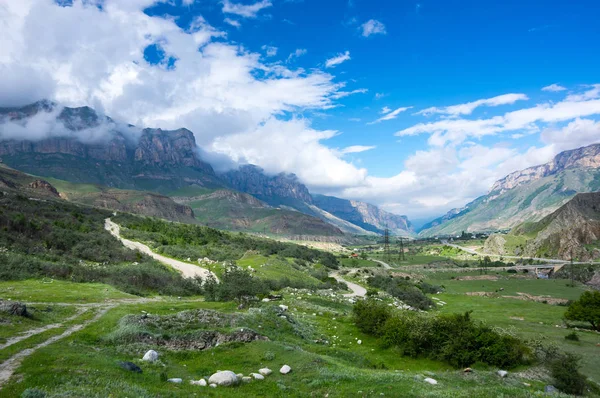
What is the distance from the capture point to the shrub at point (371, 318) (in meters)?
33.2

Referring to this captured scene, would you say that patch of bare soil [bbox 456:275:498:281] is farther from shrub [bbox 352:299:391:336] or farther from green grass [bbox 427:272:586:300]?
shrub [bbox 352:299:391:336]

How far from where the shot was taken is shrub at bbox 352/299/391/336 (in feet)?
109

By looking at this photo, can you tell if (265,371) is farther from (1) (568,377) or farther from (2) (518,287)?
(2) (518,287)

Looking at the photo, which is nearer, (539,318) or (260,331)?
(260,331)

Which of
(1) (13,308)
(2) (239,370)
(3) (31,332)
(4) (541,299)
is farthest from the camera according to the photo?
(4) (541,299)

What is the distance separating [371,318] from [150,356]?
21477 mm

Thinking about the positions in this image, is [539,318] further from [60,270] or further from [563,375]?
[60,270]

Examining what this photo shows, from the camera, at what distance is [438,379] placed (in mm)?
19953

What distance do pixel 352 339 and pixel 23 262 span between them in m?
39.2

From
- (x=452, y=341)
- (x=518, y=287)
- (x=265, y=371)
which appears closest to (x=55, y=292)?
(x=265, y=371)

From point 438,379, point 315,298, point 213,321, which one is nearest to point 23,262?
point 213,321

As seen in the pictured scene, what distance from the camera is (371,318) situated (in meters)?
A: 34.0

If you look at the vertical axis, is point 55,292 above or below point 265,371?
above

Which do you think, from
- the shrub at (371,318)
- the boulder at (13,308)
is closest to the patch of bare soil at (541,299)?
the shrub at (371,318)
